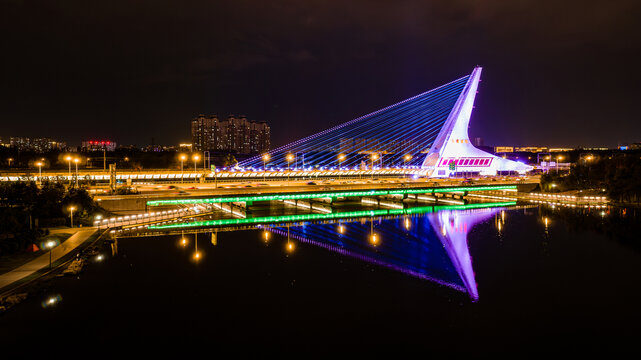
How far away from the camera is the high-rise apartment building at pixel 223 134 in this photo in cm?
12156

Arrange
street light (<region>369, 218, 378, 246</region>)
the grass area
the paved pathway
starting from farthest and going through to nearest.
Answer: street light (<region>369, 218, 378, 246</region>) → the grass area → the paved pathway

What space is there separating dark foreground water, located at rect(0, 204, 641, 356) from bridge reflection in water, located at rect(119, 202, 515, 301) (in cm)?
14

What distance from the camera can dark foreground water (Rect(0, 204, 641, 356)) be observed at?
A: 9.65 metres

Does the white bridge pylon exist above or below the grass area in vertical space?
above

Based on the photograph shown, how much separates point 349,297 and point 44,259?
10064mm

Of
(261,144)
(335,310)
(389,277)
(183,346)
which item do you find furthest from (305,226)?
(261,144)

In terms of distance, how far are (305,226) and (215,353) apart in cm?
1549

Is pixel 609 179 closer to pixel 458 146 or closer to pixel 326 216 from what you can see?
pixel 458 146

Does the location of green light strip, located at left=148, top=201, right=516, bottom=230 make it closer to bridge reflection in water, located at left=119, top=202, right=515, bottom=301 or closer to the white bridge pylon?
bridge reflection in water, located at left=119, top=202, right=515, bottom=301

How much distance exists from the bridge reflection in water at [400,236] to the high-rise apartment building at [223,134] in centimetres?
9798

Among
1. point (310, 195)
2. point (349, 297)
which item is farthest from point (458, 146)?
point (349, 297)

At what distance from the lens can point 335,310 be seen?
442 inches

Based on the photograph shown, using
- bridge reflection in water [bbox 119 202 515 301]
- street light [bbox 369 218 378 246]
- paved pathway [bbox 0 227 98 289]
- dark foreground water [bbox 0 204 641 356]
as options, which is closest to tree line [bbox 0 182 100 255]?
paved pathway [bbox 0 227 98 289]

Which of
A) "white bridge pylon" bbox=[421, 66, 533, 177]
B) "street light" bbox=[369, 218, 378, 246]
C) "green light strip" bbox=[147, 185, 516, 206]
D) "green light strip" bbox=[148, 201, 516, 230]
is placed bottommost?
"street light" bbox=[369, 218, 378, 246]
